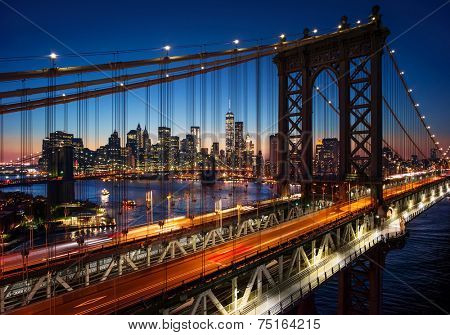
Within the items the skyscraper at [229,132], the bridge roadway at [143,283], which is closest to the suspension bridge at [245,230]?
the bridge roadway at [143,283]

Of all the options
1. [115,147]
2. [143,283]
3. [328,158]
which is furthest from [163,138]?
[328,158]

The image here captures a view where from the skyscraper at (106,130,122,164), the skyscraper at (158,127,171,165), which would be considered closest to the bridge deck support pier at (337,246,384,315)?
the skyscraper at (158,127,171,165)

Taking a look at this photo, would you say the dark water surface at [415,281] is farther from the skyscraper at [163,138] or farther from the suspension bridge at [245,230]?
the skyscraper at [163,138]

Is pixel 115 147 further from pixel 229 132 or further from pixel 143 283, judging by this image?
pixel 143 283

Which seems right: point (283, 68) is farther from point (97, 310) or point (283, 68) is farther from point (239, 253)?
point (97, 310)

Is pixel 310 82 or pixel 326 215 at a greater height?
pixel 310 82
